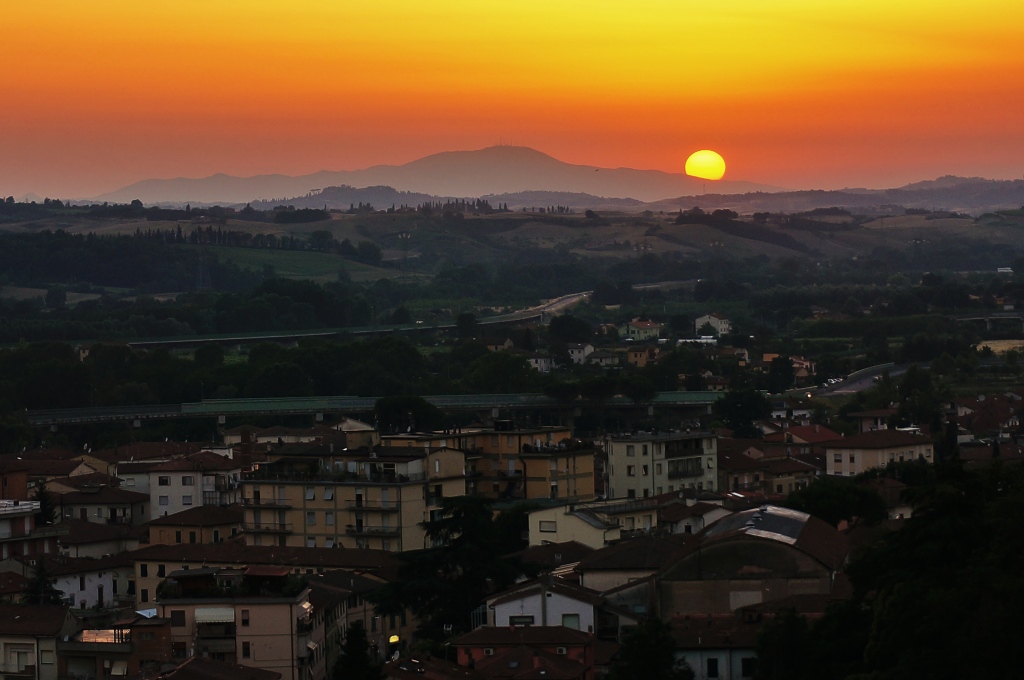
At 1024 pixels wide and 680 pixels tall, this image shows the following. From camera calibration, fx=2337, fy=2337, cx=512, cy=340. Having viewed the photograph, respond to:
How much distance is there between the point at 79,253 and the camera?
16225cm

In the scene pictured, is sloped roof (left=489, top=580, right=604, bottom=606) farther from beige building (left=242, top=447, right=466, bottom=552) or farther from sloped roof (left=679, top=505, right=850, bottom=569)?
beige building (left=242, top=447, right=466, bottom=552)

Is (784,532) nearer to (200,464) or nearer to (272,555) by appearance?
(272,555)

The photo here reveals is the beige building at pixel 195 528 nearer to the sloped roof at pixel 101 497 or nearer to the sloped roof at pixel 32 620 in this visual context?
the sloped roof at pixel 101 497

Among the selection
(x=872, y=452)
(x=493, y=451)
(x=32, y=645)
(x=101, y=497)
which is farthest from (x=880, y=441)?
(x=32, y=645)

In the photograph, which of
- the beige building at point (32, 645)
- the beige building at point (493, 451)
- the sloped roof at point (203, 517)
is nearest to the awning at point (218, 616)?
the beige building at point (32, 645)

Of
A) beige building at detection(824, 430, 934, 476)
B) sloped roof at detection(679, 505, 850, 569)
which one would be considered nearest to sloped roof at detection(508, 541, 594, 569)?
sloped roof at detection(679, 505, 850, 569)

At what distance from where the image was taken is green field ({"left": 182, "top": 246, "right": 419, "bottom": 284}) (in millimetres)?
172000

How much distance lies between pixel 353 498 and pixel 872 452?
50.2 ft

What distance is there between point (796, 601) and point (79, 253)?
140445 mm

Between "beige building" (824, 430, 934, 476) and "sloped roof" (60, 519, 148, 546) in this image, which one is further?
"beige building" (824, 430, 934, 476)

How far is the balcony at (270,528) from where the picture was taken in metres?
36.7

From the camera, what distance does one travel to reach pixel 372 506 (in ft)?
119

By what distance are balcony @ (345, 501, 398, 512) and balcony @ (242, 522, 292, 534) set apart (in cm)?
110

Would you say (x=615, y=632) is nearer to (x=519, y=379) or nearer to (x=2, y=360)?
(x=519, y=379)
